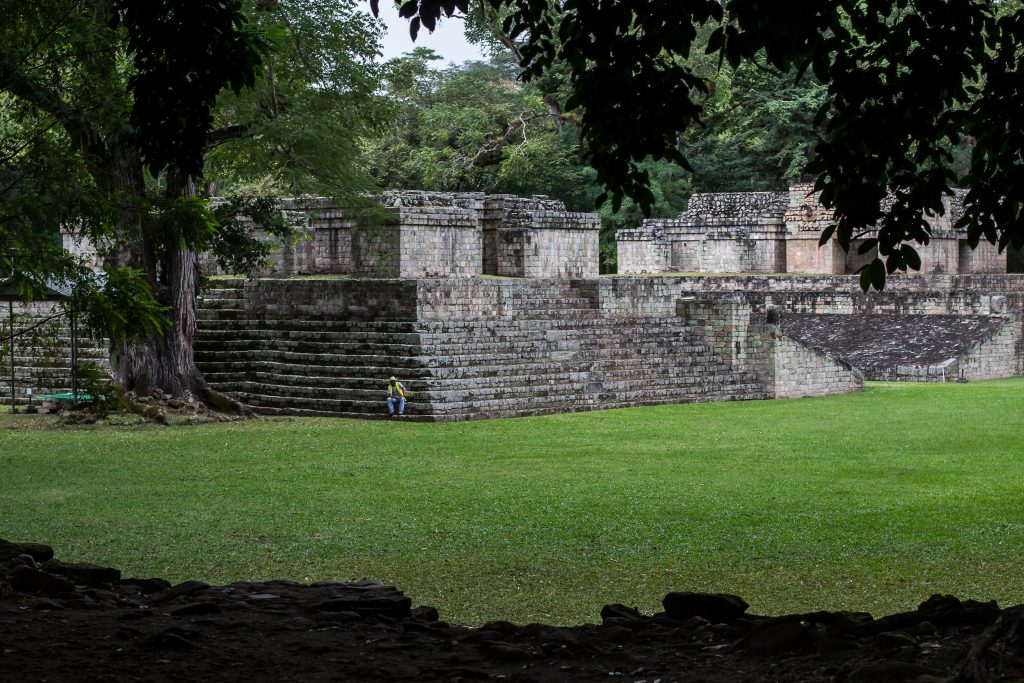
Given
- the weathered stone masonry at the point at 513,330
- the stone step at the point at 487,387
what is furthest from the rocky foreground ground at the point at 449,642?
the stone step at the point at 487,387

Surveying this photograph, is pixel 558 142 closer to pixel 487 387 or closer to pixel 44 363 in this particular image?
pixel 44 363

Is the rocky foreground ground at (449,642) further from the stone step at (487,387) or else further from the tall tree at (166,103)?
the stone step at (487,387)

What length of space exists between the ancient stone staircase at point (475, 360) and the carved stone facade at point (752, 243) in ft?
37.7

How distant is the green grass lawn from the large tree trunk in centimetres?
161

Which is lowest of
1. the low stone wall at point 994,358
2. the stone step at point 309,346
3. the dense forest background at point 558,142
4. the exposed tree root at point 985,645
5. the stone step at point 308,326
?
the exposed tree root at point 985,645

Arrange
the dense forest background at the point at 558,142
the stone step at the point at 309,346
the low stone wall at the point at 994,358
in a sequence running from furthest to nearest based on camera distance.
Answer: the dense forest background at the point at 558,142 < the low stone wall at the point at 994,358 < the stone step at the point at 309,346

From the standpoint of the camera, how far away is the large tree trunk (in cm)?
1714

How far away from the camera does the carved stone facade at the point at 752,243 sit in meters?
31.9

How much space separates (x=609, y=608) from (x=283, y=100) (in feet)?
41.1

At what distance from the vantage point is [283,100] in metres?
17.4

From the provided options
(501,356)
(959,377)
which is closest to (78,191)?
(501,356)

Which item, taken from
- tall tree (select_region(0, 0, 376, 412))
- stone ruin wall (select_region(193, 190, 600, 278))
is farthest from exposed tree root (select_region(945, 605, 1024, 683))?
stone ruin wall (select_region(193, 190, 600, 278))

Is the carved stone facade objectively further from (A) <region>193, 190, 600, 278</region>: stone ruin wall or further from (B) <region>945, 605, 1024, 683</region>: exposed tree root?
(B) <region>945, 605, 1024, 683</region>: exposed tree root

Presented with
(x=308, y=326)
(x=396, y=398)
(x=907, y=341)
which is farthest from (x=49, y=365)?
(x=907, y=341)
